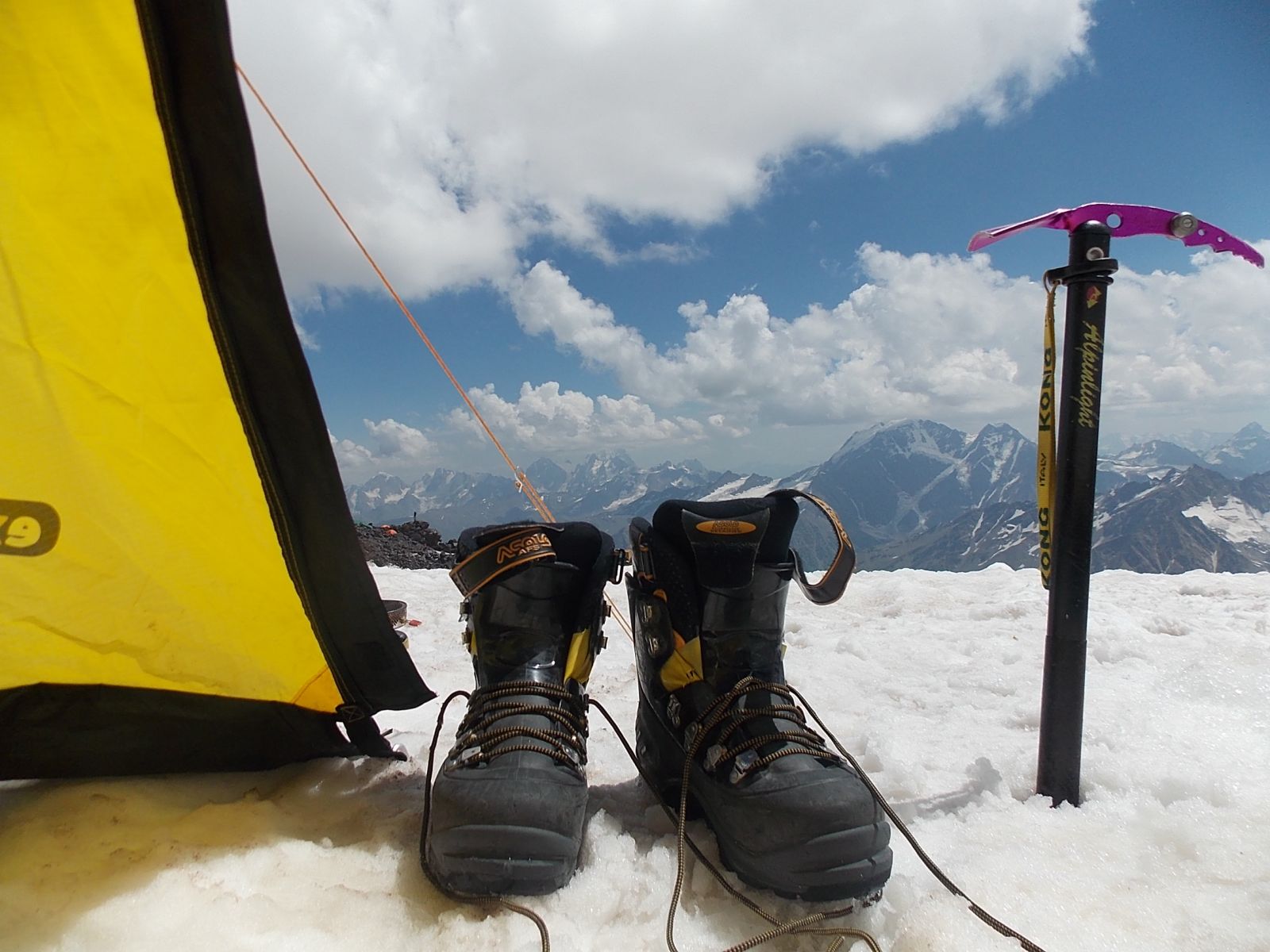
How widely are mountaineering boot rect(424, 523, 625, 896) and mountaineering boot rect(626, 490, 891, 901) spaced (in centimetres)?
19

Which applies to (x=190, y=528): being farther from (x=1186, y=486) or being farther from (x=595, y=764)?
(x=1186, y=486)

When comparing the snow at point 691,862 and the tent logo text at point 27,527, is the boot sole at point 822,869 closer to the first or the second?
the snow at point 691,862

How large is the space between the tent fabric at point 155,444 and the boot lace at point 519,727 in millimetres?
238

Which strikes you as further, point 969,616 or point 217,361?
point 969,616

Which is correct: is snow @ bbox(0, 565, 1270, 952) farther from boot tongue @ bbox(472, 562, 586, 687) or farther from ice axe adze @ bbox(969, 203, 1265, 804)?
boot tongue @ bbox(472, 562, 586, 687)

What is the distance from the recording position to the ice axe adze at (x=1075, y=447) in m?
1.50

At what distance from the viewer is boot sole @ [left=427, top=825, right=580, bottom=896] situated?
1182mm

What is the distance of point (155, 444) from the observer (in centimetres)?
125

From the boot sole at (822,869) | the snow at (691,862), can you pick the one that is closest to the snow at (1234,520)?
the snow at (691,862)

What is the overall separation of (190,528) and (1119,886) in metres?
2.04

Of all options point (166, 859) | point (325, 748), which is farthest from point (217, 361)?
point (325, 748)

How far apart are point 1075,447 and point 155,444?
6.70 ft

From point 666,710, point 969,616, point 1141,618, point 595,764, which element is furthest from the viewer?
point 969,616

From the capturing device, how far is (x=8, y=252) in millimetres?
1028
